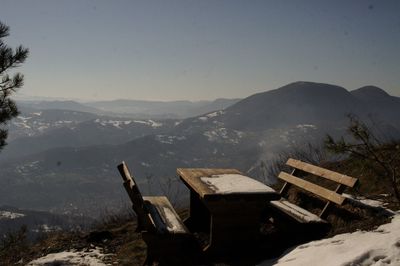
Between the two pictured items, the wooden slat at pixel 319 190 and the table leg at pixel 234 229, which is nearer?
the table leg at pixel 234 229

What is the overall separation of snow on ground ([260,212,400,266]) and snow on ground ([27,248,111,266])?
328cm

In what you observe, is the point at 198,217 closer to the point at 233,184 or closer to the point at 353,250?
the point at 233,184

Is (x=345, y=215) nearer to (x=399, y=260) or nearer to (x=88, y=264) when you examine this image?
(x=399, y=260)

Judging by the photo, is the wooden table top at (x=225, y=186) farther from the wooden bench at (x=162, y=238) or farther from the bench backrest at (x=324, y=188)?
the bench backrest at (x=324, y=188)

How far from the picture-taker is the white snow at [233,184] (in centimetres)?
611

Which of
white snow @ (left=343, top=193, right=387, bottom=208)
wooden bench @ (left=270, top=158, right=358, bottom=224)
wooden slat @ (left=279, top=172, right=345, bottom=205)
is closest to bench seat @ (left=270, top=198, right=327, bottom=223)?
wooden bench @ (left=270, top=158, right=358, bottom=224)

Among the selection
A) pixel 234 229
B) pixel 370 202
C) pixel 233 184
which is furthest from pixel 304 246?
pixel 370 202

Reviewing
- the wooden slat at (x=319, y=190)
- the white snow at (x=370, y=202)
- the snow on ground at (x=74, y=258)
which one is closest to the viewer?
the wooden slat at (x=319, y=190)

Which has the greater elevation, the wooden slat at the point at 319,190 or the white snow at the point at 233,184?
the white snow at the point at 233,184

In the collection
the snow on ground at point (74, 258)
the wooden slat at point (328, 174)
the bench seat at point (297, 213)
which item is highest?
the wooden slat at point (328, 174)

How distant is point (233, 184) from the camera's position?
6.56 metres

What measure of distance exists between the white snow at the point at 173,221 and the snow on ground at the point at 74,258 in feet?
Answer: 4.80

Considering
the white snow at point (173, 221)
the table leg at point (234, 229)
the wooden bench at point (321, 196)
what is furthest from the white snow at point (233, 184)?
the white snow at point (173, 221)

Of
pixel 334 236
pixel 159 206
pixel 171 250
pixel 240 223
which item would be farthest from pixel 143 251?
pixel 334 236
